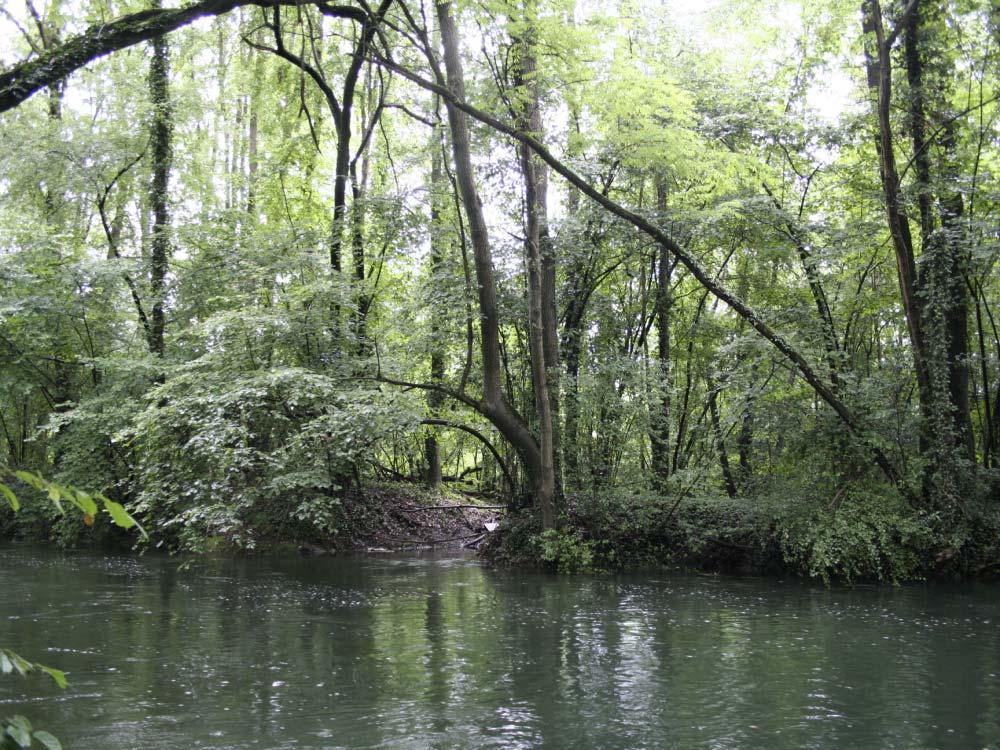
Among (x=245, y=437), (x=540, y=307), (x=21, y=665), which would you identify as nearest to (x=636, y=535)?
(x=540, y=307)

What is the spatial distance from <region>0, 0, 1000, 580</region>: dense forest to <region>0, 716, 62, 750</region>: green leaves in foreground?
915cm

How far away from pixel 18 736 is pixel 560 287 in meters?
14.4

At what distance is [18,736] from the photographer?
164 centimetres

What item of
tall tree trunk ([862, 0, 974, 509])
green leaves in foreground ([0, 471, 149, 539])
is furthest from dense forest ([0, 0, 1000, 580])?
green leaves in foreground ([0, 471, 149, 539])

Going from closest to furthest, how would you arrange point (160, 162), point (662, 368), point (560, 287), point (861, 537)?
point (861, 537)
point (662, 368)
point (560, 287)
point (160, 162)

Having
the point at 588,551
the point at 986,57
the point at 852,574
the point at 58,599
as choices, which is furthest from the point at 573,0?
the point at 58,599

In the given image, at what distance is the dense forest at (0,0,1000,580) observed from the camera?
11.7 meters

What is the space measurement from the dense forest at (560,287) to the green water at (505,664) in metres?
1.95

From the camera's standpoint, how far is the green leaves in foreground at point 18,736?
165 centimetres

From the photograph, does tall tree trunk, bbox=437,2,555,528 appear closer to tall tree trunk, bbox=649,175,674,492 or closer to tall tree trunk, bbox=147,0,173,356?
tall tree trunk, bbox=649,175,674,492

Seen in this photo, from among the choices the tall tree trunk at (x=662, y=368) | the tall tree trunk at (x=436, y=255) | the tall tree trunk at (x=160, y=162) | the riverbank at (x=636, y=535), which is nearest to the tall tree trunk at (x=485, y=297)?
the riverbank at (x=636, y=535)

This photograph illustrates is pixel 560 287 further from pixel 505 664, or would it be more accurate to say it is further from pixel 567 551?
pixel 505 664

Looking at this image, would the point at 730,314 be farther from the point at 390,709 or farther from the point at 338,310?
the point at 390,709

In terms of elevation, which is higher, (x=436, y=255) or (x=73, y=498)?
(x=436, y=255)
